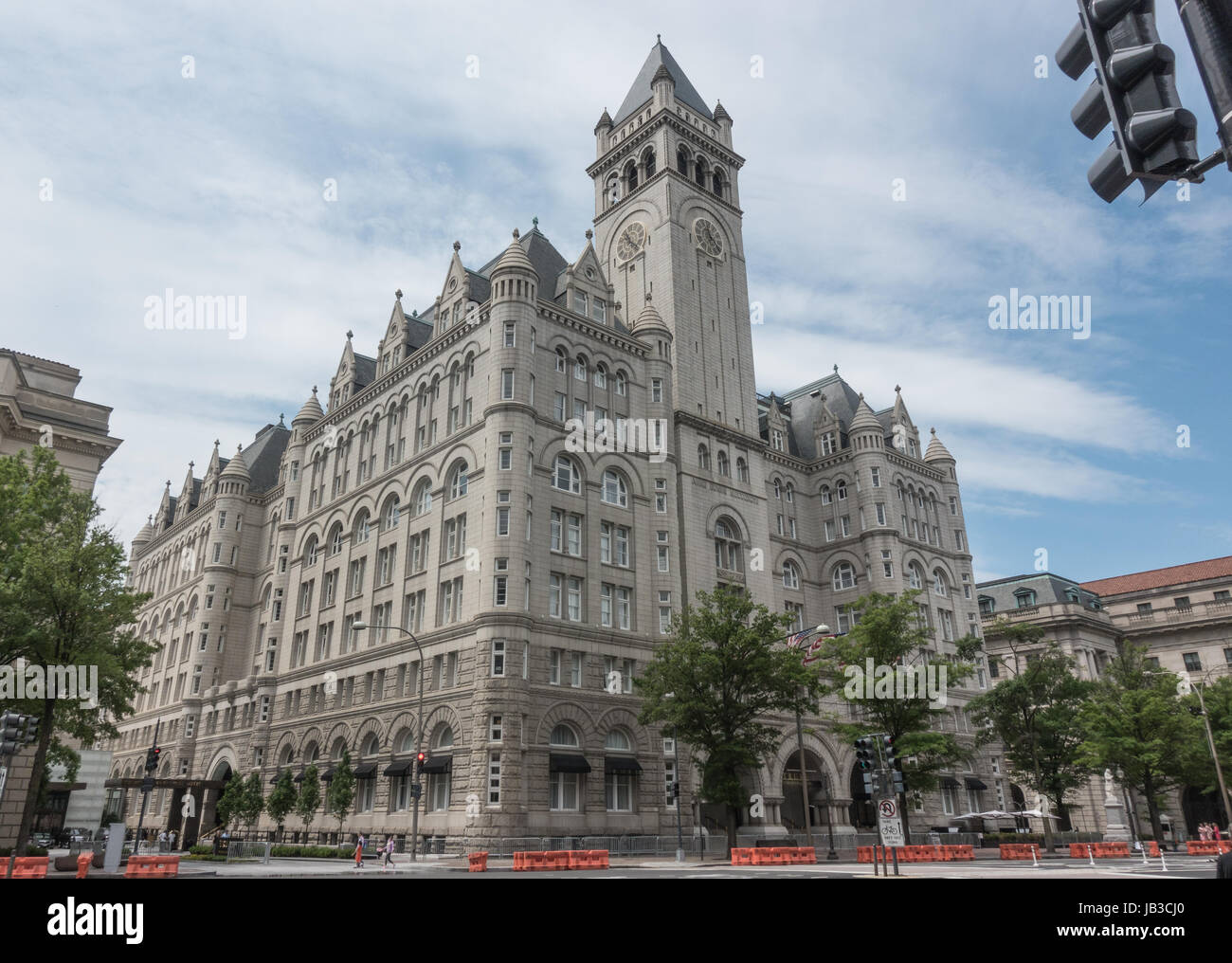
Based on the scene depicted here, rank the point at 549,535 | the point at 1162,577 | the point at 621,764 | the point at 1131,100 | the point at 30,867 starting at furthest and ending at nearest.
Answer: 1. the point at 1162,577
2. the point at 549,535
3. the point at 621,764
4. the point at 30,867
5. the point at 1131,100

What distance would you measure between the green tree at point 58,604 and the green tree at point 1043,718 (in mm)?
47922

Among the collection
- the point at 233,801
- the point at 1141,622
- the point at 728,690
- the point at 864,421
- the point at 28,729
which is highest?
the point at 864,421

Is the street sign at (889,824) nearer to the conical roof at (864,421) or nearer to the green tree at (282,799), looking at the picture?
the green tree at (282,799)

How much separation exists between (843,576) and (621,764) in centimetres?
3049

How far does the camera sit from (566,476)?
169 feet

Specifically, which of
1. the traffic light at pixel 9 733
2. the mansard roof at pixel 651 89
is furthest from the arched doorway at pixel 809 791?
the mansard roof at pixel 651 89

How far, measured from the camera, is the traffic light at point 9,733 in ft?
69.7

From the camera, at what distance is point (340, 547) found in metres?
60.8

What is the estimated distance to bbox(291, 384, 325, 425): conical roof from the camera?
69.6m

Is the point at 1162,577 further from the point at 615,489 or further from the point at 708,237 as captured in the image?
the point at 615,489

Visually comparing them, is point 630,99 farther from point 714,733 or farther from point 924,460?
point 714,733

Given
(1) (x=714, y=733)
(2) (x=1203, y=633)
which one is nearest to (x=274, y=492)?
(1) (x=714, y=733)

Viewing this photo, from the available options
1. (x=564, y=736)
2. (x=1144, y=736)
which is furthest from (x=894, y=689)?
(x=1144, y=736)
